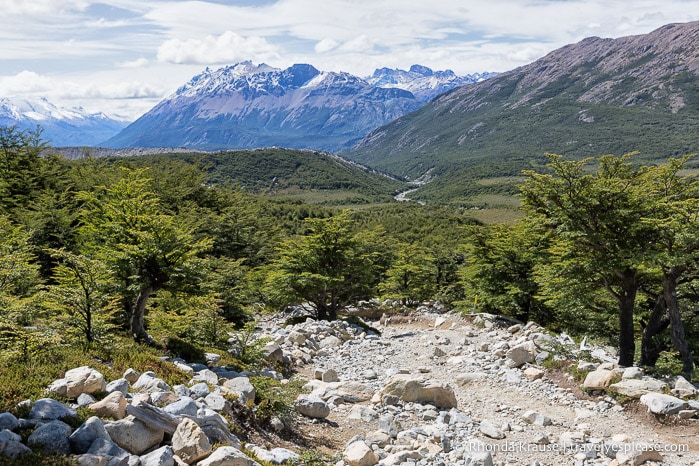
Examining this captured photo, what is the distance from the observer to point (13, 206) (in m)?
34.5

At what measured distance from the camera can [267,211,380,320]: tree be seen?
85.6 feet

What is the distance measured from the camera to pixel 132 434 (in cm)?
695

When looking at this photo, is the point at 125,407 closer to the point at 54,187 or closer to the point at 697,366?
the point at 697,366

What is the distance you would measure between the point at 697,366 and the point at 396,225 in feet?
313

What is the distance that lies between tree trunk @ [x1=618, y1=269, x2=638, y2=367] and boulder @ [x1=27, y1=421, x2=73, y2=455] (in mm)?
16808

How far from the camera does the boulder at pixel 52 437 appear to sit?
6340 mm

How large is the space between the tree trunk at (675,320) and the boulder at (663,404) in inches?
139

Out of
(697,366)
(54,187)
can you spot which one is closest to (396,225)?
(54,187)

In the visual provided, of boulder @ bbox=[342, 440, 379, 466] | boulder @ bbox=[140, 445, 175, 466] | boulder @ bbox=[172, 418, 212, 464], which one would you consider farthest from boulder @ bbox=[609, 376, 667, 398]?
boulder @ bbox=[140, 445, 175, 466]

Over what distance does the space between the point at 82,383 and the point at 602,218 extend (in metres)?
15.6

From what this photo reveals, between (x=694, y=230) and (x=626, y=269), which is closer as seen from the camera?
(x=694, y=230)

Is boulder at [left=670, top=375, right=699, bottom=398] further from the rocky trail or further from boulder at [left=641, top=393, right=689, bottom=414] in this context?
boulder at [left=641, top=393, right=689, bottom=414]

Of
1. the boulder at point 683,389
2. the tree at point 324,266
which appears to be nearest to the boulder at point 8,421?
the boulder at point 683,389

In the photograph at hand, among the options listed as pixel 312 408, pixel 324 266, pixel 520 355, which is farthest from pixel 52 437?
pixel 324 266
